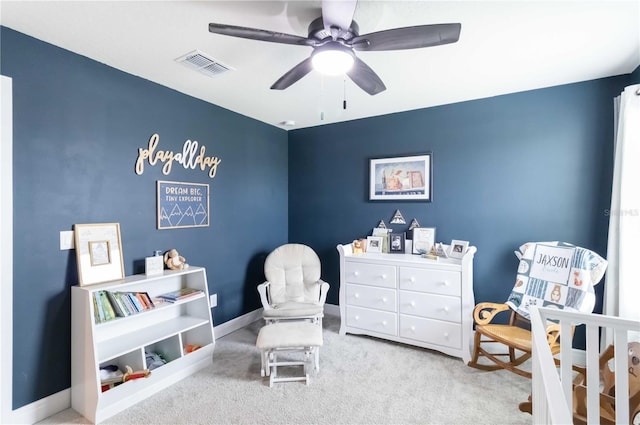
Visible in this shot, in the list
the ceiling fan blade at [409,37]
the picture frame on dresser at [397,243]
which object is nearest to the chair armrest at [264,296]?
the picture frame on dresser at [397,243]

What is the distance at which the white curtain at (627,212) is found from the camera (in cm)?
211

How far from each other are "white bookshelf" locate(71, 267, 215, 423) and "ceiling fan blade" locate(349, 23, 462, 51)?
2182 millimetres

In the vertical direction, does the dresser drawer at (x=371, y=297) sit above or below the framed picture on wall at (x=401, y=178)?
below

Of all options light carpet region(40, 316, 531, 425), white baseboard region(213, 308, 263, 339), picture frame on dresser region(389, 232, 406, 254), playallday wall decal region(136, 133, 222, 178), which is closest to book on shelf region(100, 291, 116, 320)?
light carpet region(40, 316, 531, 425)

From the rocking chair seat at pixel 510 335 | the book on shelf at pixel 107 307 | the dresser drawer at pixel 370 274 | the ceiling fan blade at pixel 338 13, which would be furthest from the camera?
the dresser drawer at pixel 370 274

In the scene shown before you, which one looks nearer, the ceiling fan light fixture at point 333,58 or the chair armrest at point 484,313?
the ceiling fan light fixture at point 333,58

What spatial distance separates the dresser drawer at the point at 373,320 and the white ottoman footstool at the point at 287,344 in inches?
30.2

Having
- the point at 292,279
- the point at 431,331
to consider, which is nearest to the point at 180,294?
the point at 292,279

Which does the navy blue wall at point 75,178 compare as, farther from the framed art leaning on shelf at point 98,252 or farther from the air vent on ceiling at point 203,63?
the air vent on ceiling at point 203,63

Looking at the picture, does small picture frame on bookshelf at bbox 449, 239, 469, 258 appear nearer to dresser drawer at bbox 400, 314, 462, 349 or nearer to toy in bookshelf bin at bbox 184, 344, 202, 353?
dresser drawer at bbox 400, 314, 462, 349

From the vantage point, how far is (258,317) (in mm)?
3764

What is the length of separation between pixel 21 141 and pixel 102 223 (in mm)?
690

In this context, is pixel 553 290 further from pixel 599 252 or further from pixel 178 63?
pixel 178 63

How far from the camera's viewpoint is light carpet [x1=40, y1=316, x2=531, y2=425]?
1979mm
